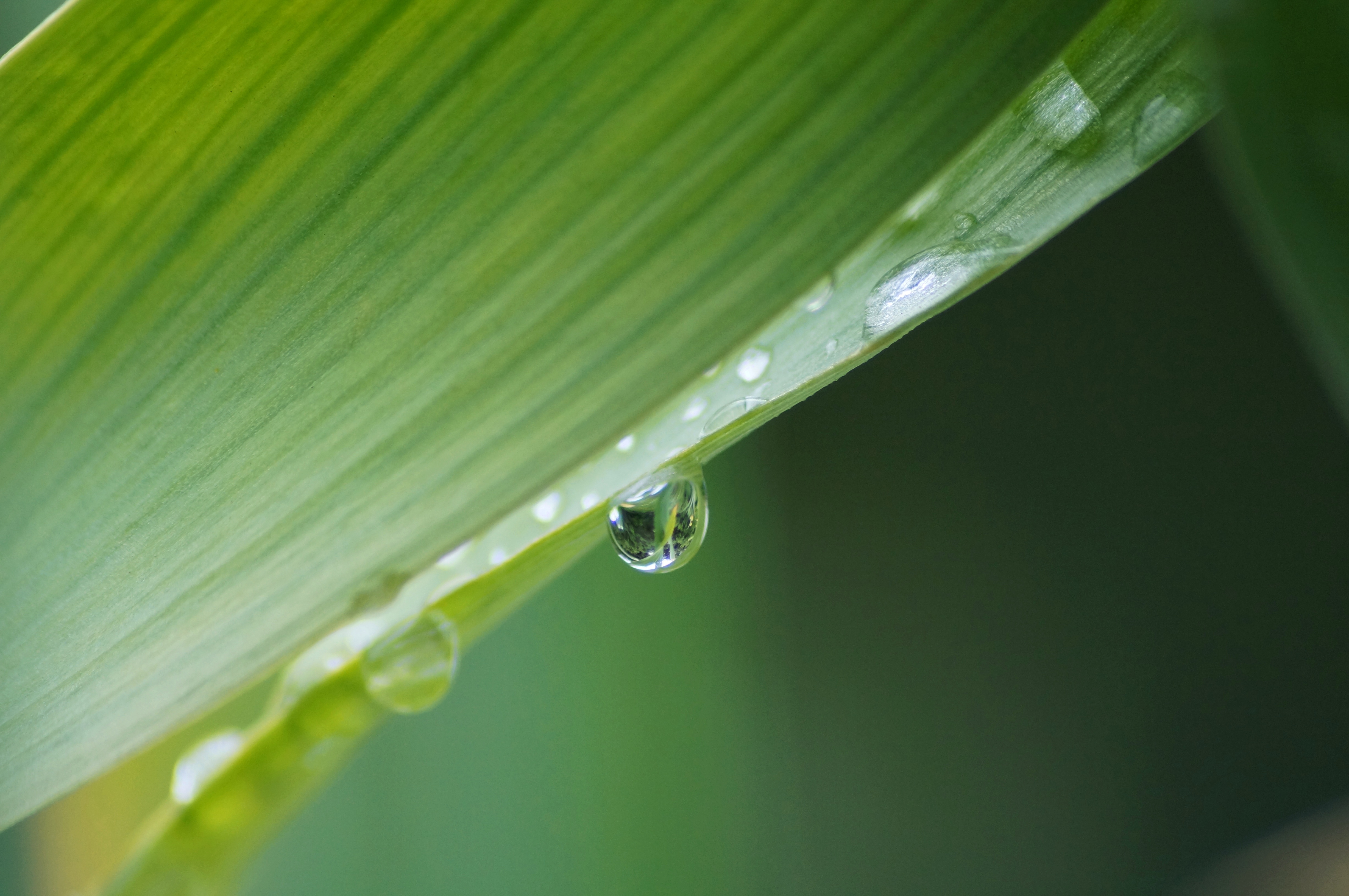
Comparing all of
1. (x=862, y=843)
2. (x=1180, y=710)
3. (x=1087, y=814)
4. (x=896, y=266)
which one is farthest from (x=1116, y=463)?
(x=896, y=266)

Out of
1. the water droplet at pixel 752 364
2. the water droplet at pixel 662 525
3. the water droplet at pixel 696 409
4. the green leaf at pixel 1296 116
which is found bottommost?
the green leaf at pixel 1296 116

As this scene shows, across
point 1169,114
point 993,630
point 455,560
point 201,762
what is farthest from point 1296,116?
point 993,630

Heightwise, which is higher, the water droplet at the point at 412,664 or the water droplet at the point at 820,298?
the water droplet at the point at 820,298

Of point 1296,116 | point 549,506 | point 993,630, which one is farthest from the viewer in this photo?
point 993,630

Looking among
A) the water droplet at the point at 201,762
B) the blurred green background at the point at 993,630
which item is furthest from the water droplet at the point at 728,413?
the blurred green background at the point at 993,630

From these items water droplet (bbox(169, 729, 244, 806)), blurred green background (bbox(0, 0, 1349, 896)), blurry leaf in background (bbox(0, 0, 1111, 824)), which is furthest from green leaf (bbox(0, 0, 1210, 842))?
blurred green background (bbox(0, 0, 1349, 896))

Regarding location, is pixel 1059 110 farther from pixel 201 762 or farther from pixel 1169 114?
pixel 201 762

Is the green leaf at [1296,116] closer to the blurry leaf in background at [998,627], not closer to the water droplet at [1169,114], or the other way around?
the water droplet at [1169,114]

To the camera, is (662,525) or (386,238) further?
(662,525)
